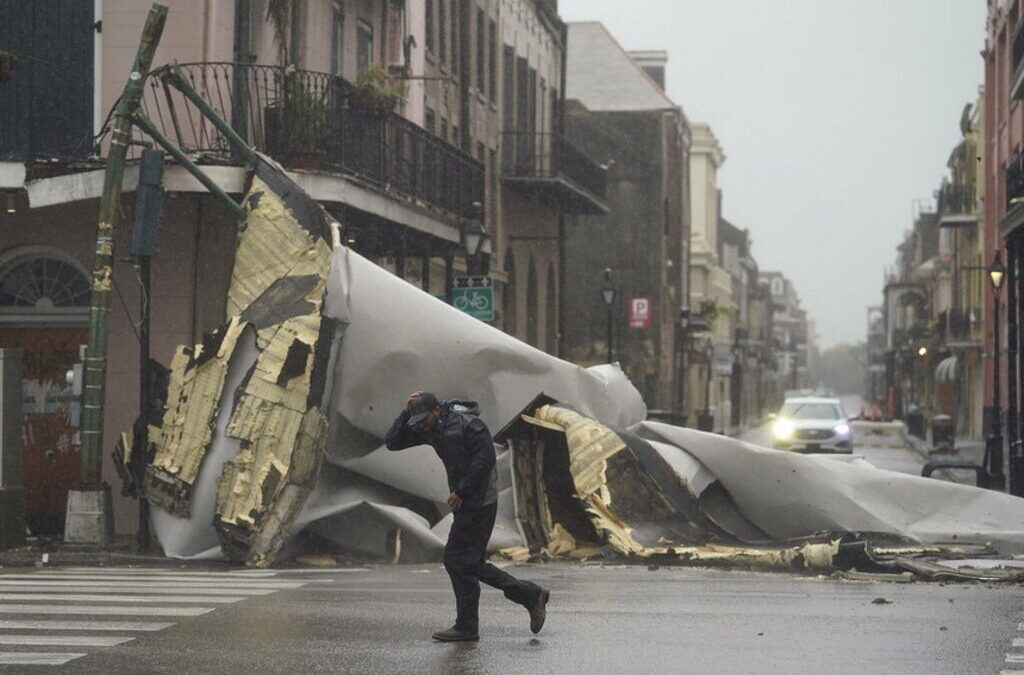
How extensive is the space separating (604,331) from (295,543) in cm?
4908

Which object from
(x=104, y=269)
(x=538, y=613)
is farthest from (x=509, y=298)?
(x=538, y=613)

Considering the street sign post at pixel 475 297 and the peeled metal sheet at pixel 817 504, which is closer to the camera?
the peeled metal sheet at pixel 817 504

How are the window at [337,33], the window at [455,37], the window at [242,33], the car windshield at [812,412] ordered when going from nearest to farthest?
1. the window at [242,33]
2. the window at [337,33]
3. the window at [455,37]
4. the car windshield at [812,412]

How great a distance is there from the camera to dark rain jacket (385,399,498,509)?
10578 millimetres

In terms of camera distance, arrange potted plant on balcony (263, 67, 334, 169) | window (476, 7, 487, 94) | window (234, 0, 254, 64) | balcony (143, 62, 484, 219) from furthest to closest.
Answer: window (476, 7, 487, 94)
window (234, 0, 254, 64)
potted plant on balcony (263, 67, 334, 169)
balcony (143, 62, 484, 219)

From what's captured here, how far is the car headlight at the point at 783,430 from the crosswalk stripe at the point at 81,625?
3141cm

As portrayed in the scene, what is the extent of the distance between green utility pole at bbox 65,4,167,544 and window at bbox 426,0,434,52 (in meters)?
15.5

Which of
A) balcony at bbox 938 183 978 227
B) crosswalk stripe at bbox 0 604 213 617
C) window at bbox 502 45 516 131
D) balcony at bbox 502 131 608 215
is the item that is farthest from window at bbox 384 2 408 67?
balcony at bbox 938 183 978 227

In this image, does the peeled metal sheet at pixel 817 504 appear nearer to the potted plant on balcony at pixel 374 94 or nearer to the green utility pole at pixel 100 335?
the green utility pole at pixel 100 335

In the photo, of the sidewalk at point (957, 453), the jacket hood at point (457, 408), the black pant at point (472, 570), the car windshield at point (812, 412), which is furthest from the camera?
the car windshield at point (812, 412)

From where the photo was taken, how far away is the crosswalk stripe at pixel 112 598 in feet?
41.9

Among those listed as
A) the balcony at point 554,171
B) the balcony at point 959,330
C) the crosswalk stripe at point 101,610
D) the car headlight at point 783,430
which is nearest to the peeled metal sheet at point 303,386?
the crosswalk stripe at point 101,610

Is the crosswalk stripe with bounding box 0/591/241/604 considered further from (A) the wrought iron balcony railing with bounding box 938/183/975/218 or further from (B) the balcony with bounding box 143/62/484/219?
(A) the wrought iron balcony railing with bounding box 938/183/975/218

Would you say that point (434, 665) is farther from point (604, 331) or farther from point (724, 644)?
point (604, 331)
